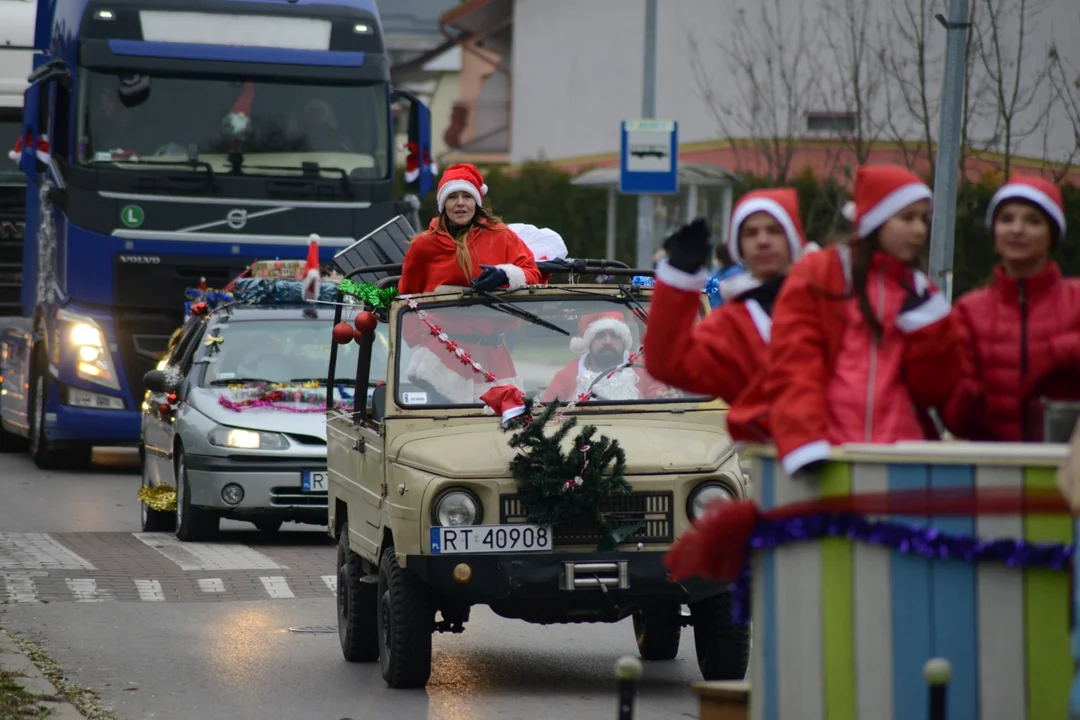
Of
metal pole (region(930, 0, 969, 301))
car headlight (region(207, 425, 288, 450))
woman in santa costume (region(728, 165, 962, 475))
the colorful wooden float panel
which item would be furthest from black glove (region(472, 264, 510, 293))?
metal pole (region(930, 0, 969, 301))

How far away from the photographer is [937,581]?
14.7ft

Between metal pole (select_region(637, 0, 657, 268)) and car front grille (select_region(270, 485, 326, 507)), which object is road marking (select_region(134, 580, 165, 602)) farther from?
metal pole (select_region(637, 0, 657, 268))

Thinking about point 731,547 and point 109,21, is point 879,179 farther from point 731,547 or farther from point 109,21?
point 109,21

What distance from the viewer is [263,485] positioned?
548 inches

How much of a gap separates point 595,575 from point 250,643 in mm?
2635

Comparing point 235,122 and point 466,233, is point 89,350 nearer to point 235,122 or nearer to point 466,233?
point 235,122

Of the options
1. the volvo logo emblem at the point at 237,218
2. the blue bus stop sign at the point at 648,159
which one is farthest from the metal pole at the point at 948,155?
the volvo logo emblem at the point at 237,218

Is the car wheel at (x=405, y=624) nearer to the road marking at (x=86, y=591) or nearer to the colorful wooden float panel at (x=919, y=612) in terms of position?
the road marking at (x=86, y=591)

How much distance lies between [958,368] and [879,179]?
1.70ft

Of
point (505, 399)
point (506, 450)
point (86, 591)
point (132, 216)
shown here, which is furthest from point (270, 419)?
point (506, 450)

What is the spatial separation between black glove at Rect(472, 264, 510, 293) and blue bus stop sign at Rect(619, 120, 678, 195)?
1188 centimetres

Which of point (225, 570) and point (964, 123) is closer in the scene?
point (225, 570)

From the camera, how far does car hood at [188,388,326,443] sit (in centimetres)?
1418

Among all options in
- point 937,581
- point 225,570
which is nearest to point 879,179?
point 937,581
